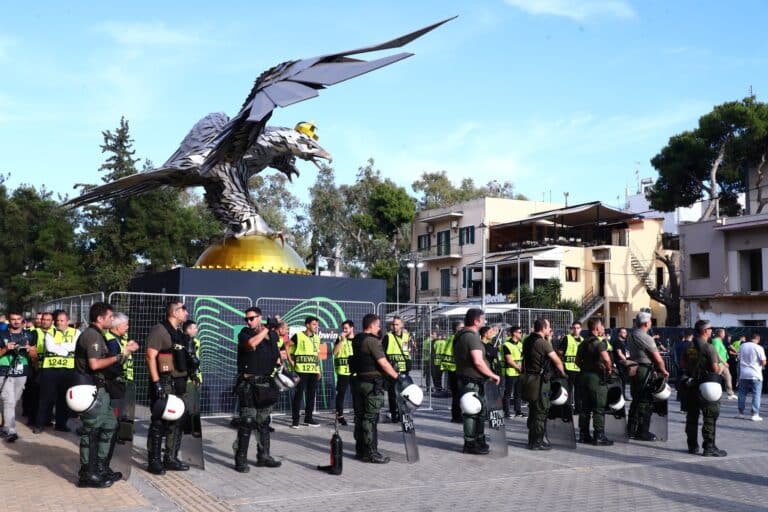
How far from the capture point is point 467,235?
51469 mm

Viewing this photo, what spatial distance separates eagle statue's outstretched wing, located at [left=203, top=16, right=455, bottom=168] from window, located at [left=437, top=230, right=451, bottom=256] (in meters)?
40.8

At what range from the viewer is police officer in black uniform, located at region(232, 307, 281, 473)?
8.66m

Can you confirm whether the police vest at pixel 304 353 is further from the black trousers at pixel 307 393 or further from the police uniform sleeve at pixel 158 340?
the police uniform sleeve at pixel 158 340

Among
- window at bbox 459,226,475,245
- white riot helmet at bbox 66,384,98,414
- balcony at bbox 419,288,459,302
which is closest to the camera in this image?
white riot helmet at bbox 66,384,98,414

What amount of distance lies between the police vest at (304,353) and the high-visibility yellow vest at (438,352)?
13.3 feet

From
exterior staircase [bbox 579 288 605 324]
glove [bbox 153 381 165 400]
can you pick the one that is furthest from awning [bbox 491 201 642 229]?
glove [bbox 153 381 165 400]

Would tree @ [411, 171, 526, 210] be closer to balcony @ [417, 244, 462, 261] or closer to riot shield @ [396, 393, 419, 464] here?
balcony @ [417, 244, 462, 261]

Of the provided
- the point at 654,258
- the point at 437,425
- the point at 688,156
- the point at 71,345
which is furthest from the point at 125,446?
the point at 654,258

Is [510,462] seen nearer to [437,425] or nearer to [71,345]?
[437,425]

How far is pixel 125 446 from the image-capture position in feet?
27.3

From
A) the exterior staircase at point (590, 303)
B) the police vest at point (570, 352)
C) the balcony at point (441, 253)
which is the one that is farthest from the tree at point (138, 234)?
the police vest at point (570, 352)

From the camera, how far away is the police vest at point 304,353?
499 inches

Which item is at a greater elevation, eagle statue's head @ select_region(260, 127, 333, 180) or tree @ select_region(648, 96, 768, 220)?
tree @ select_region(648, 96, 768, 220)

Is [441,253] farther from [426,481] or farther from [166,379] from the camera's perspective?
[166,379]
